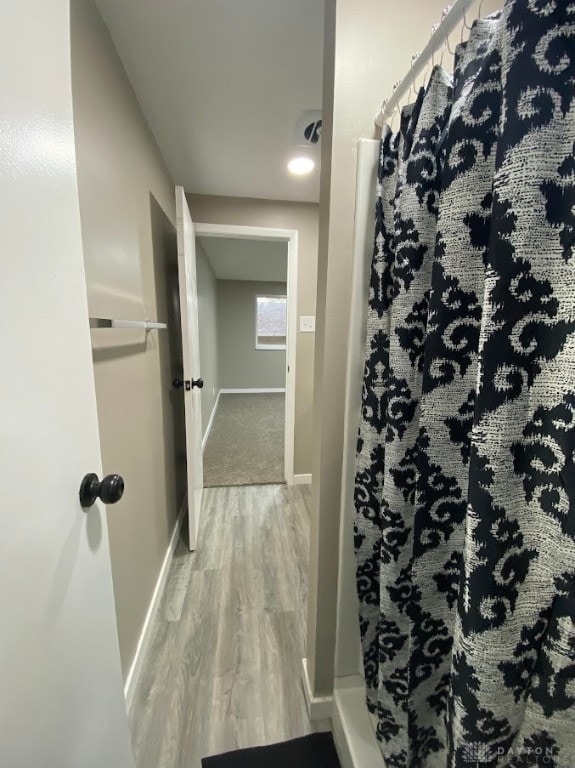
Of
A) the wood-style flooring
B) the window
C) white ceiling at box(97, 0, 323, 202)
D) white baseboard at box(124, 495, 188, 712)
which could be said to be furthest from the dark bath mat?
the window

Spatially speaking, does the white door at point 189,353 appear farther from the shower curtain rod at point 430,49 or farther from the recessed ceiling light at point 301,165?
the shower curtain rod at point 430,49

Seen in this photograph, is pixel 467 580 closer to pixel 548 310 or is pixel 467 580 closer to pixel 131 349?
pixel 548 310

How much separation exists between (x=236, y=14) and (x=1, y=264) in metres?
1.17

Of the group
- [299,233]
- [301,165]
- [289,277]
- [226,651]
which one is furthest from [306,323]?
[226,651]

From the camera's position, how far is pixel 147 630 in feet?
4.39

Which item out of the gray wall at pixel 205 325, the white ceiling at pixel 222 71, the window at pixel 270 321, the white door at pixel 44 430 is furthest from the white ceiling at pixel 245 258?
the white door at pixel 44 430

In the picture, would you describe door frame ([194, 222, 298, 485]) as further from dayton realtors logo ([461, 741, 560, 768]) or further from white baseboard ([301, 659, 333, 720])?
dayton realtors logo ([461, 741, 560, 768])

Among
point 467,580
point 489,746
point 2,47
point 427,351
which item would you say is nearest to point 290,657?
point 489,746

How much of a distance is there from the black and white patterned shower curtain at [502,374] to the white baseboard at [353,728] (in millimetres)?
A: 580

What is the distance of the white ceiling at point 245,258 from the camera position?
140 inches

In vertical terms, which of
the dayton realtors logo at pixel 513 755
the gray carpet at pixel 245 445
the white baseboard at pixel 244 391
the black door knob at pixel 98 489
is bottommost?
the gray carpet at pixel 245 445

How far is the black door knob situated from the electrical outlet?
202 centimetres

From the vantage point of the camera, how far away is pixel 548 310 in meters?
0.43

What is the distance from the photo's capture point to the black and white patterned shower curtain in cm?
42
